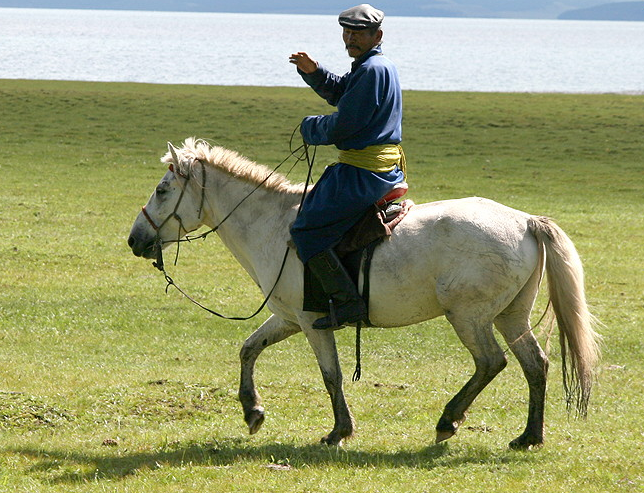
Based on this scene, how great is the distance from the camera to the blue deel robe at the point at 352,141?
7.20 meters

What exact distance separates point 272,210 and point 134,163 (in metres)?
21.5

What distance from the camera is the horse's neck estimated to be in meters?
7.90

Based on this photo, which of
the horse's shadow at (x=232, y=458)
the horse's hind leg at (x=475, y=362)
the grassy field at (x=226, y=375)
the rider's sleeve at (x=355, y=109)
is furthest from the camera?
the horse's hind leg at (x=475, y=362)

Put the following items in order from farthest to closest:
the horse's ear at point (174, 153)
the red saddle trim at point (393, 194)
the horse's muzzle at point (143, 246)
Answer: the horse's muzzle at point (143, 246) → the horse's ear at point (174, 153) → the red saddle trim at point (393, 194)

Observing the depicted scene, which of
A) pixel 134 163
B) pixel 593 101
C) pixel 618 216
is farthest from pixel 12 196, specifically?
pixel 593 101

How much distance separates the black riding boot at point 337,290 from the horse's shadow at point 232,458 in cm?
104

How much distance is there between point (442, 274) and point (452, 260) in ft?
0.44

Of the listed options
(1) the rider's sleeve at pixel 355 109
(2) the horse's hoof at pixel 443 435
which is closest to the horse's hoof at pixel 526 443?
(2) the horse's hoof at pixel 443 435

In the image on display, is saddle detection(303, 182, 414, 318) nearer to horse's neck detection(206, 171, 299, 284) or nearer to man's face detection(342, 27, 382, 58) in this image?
horse's neck detection(206, 171, 299, 284)

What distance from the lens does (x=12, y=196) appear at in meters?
22.6

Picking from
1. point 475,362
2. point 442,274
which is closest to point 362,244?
point 442,274

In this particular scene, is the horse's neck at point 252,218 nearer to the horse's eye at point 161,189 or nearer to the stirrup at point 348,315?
the horse's eye at point 161,189

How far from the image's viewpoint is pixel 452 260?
23.7 feet

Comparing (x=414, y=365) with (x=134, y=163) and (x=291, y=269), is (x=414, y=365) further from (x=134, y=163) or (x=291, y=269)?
(x=134, y=163)
